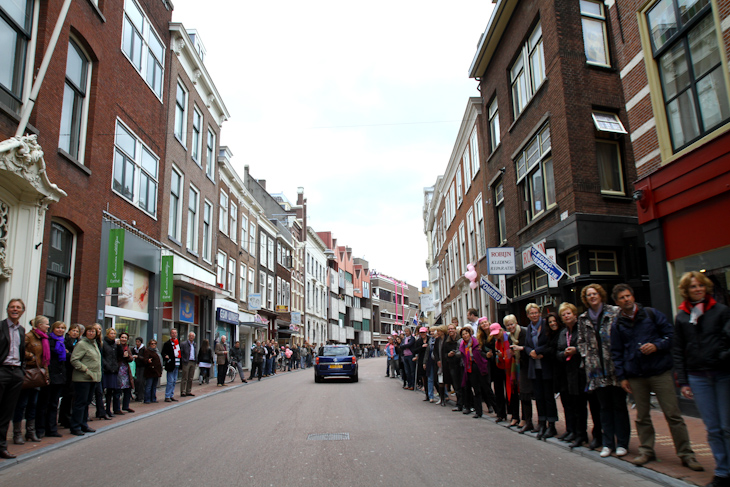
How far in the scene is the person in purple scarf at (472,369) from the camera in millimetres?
9618

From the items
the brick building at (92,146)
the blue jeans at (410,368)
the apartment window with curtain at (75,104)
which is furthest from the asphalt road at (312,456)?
the apartment window with curtain at (75,104)

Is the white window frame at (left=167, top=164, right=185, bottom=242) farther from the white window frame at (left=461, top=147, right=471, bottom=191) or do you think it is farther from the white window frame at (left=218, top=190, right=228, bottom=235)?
the white window frame at (left=461, top=147, right=471, bottom=191)

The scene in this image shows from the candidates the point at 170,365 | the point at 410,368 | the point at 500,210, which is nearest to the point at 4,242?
the point at 170,365

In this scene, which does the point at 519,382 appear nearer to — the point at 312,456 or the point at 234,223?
the point at 312,456

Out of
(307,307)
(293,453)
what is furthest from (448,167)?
(307,307)

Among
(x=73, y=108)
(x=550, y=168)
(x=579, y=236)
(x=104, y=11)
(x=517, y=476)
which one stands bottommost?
(x=517, y=476)

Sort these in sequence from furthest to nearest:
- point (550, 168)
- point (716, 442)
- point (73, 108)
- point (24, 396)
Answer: point (550, 168), point (73, 108), point (24, 396), point (716, 442)

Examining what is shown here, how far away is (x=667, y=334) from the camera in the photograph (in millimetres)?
5629

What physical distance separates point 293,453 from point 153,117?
15.6 metres

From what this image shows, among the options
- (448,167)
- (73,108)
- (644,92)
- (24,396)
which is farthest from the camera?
(448,167)

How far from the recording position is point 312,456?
643 cm

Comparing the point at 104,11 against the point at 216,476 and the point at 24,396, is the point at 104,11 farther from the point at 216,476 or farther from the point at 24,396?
the point at 216,476

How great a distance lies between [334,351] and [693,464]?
16.7 meters

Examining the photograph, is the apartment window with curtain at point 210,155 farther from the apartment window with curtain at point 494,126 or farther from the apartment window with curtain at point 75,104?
the apartment window with curtain at point 494,126
